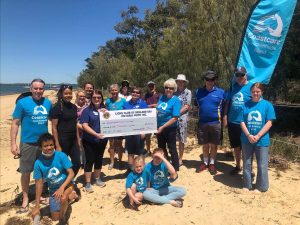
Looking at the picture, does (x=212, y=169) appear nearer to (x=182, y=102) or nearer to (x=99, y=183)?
(x=182, y=102)

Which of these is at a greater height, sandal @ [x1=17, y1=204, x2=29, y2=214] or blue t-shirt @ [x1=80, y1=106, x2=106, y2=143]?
blue t-shirt @ [x1=80, y1=106, x2=106, y2=143]

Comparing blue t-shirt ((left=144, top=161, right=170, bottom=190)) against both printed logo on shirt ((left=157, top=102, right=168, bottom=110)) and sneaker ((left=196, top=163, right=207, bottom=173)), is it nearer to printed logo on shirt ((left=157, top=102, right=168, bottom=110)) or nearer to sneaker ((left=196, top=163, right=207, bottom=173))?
printed logo on shirt ((left=157, top=102, right=168, bottom=110))

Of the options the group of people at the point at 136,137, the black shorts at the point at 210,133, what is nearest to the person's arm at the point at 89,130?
the group of people at the point at 136,137

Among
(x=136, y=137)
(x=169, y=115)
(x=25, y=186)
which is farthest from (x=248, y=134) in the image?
(x=25, y=186)

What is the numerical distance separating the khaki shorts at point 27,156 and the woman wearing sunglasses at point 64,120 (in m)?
0.36

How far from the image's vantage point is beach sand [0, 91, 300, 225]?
4.36 m

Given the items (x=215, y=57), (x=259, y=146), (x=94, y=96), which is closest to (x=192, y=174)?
(x=259, y=146)

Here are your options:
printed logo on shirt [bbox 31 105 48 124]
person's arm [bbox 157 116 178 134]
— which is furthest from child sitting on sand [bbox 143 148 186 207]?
printed logo on shirt [bbox 31 105 48 124]

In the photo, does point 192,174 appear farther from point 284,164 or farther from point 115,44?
point 115,44

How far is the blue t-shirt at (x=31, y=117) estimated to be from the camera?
182 inches

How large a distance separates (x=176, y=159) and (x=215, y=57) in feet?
17.0

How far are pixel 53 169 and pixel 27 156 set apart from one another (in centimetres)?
61

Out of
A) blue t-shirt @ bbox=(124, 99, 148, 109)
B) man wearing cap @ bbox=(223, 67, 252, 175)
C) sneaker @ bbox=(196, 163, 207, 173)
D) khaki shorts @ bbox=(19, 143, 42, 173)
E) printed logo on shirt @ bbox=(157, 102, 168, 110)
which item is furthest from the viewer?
sneaker @ bbox=(196, 163, 207, 173)

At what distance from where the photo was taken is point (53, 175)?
14.6 ft
